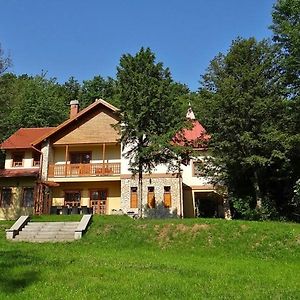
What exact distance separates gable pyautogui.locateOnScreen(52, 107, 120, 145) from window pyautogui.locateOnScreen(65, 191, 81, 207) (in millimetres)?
3827

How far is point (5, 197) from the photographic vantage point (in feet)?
98.4

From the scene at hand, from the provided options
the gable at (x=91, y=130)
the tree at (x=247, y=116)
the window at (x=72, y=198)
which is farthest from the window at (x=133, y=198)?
the tree at (x=247, y=116)

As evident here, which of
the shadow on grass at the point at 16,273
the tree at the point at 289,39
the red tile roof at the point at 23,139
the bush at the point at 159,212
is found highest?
the tree at the point at 289,39

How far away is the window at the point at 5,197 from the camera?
29833mm

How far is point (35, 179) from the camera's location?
2933cm

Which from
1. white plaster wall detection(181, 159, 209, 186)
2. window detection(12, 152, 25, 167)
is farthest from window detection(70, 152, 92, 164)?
white plaster wall detection(181, 159, 209, 186)

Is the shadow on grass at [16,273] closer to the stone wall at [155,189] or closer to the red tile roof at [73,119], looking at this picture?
the stone wall at [155,189]

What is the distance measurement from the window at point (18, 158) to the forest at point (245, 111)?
445 inches

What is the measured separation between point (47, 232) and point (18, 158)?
14.0 m

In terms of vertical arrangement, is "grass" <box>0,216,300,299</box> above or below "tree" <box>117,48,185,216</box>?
below

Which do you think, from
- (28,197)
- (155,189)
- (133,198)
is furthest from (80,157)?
(155,189)

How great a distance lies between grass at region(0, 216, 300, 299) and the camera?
8430 mm

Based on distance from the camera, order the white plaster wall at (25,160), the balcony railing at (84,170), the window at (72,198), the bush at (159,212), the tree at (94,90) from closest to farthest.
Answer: the bush at (159,212) → the balcony railing at (84,170) → the window at (72,198) → the white plaster wall at (25,160) → the tree at (94,90)

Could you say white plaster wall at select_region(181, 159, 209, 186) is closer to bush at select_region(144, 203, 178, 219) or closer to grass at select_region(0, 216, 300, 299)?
bush at select_region(144, 203, 178, 219)
